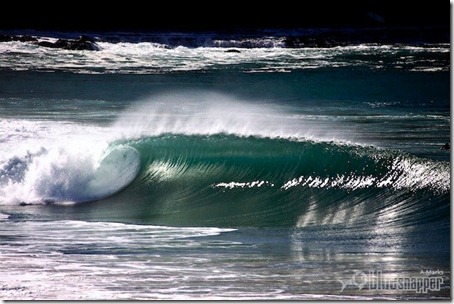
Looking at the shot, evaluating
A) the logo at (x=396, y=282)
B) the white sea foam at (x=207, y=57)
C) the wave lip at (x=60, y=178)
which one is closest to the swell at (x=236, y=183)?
the wave lip at (x=60, y=178)

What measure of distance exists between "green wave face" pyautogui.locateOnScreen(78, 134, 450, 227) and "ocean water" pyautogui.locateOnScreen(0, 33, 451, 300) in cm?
1

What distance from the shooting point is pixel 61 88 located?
23.0 ft

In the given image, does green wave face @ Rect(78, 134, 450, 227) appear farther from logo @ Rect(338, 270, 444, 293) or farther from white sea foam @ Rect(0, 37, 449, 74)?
logo @ Rect(338, 270, 444, 293)

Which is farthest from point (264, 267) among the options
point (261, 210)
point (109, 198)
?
point (109, 198)

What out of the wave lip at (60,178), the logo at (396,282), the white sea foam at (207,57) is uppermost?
the white sea foam at (207,57)

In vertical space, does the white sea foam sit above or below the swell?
above

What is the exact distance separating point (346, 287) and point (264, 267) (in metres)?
0.43

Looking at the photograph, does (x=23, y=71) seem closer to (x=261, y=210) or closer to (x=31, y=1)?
(x=31, y=1)

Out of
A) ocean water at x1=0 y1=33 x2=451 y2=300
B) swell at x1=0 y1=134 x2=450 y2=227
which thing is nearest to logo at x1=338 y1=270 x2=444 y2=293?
ocean water at x1=0 y1=33 x2=451 y2=300

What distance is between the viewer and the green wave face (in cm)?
636

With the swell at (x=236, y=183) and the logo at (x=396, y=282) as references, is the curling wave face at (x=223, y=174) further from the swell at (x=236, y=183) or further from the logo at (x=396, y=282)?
the logo at (x=396, y=282)

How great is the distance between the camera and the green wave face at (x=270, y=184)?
20.9ft

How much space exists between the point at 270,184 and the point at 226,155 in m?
0.44

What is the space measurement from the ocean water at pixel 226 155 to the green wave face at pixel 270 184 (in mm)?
12
